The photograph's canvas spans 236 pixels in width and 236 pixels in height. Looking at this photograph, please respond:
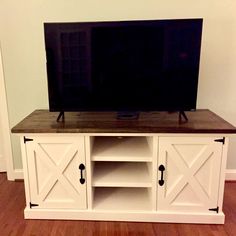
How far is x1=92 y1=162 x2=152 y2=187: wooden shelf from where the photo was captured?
6.12 ft

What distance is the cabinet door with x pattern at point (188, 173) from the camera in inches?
68.2

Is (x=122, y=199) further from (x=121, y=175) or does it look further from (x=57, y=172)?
(x=57, y=172)

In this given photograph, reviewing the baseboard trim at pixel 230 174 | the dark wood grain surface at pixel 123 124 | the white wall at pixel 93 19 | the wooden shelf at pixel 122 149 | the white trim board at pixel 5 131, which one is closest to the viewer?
the dark wood grain surface at pixel 123 124

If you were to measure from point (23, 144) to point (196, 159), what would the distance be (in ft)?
4.10

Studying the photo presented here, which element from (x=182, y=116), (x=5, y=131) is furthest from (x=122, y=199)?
(x=5, y=131)

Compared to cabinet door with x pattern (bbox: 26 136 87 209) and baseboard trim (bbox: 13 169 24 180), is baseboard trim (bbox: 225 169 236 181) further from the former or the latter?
baseboard trim (bbox: 13 169 24 180)

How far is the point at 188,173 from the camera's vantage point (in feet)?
5.81

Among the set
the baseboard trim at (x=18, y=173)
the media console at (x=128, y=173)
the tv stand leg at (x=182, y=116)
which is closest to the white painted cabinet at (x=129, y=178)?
the media console at (x=128, y=173)

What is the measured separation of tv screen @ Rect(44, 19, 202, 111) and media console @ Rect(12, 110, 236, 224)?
16cm

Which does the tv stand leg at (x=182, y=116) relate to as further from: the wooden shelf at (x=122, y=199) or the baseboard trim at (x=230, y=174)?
the baseboard trim at (x=230, y=174)

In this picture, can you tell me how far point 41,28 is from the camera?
2211 mm

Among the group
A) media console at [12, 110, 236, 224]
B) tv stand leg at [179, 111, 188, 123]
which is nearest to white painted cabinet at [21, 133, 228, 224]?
media console at [12, 110, 236, 224]

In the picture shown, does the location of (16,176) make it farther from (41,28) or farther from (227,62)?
(227,62)

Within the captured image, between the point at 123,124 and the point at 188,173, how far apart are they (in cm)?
59
